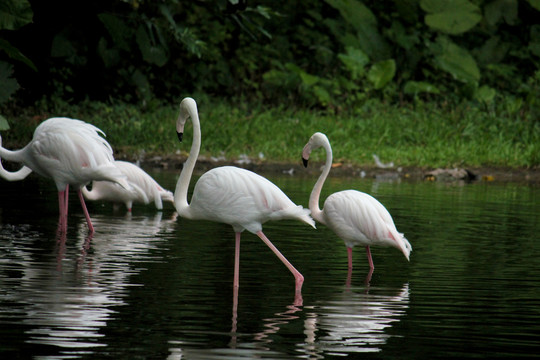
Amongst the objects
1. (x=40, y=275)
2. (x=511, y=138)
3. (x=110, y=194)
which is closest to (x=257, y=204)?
(x=40, y=275)

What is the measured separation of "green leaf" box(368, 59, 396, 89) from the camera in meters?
20.0

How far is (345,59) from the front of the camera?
66.3ft

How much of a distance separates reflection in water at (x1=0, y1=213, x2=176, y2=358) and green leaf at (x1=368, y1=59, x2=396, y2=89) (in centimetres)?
1076

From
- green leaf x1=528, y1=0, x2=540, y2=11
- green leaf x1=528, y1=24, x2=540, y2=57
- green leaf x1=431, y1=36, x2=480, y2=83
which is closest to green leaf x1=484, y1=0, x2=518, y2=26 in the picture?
green leaf x1=528, y1=24, x2=540, y2=57

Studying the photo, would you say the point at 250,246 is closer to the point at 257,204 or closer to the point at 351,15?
the point at 257,204

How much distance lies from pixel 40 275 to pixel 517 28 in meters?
17.8

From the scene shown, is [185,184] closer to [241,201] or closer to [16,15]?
[241,201]

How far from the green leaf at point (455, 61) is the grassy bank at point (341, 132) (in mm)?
1223

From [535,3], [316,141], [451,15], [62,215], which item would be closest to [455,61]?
[451,15]

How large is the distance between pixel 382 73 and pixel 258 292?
13935 mm

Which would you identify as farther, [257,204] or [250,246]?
[250,246]

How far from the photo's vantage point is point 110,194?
1128cm

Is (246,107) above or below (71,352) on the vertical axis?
above

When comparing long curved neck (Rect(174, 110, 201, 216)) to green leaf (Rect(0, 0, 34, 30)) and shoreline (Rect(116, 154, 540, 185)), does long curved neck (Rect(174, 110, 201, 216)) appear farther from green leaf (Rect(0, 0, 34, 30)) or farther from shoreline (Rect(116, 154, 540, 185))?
shoreline (Rect(116, 154, 540, 185))
